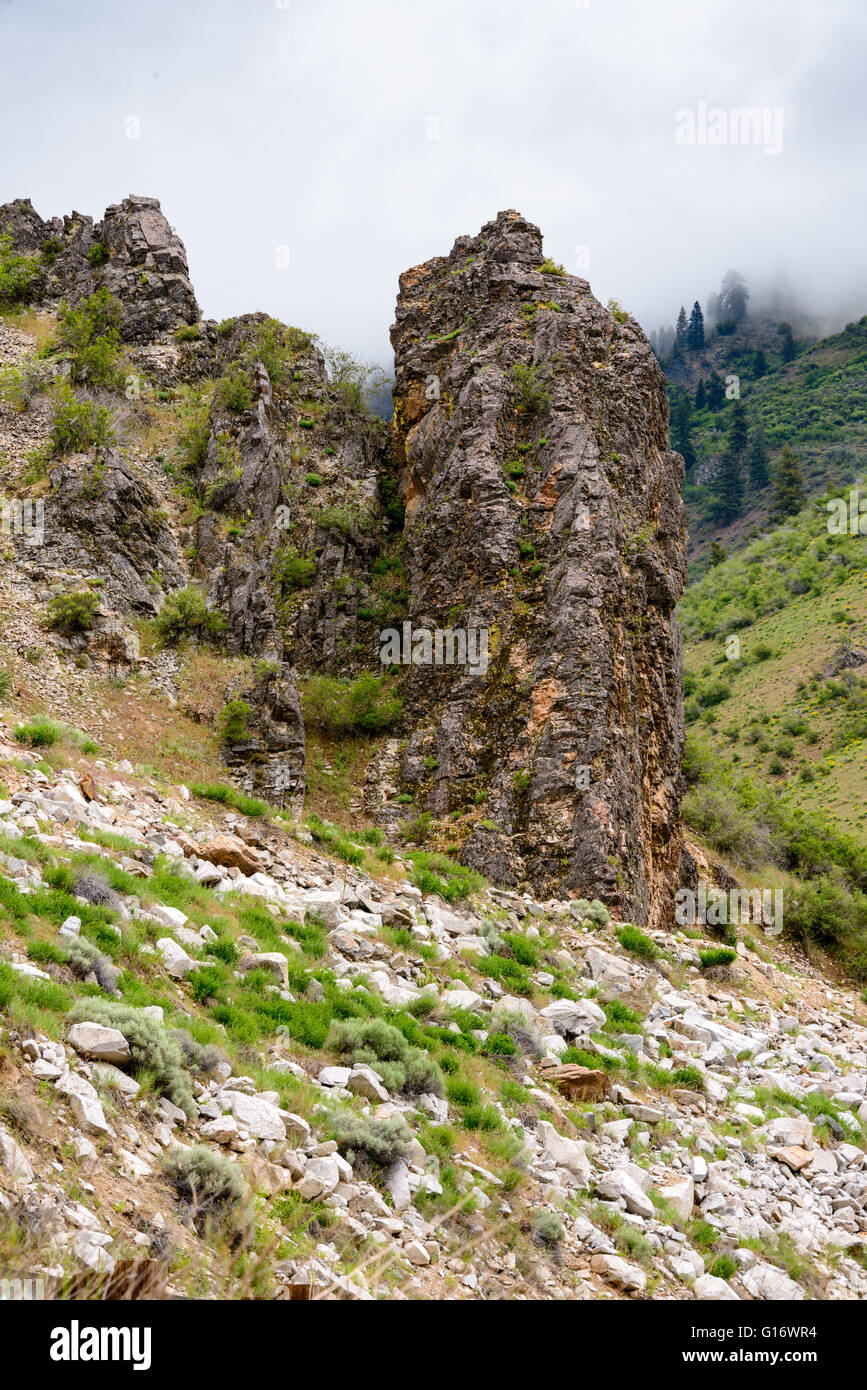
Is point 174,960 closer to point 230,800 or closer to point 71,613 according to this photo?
point 230,800

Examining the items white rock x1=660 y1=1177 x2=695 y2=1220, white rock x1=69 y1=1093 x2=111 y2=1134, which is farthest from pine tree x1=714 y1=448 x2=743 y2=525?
white rock x1=69 y1=1093 x2=111 y2=1134

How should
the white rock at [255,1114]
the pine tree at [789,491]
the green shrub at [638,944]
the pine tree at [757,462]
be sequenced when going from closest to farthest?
the white rock at [255,1114], the green shrub at [638,944], the pine tree at [789,491], the pine tree at [757,462]

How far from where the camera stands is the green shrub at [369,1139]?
6.35 m

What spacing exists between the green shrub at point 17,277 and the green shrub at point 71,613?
868 inches

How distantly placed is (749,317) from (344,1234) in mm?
172884

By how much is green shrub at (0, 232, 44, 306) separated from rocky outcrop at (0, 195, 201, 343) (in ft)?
1.63

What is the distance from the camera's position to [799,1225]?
8.55 metres

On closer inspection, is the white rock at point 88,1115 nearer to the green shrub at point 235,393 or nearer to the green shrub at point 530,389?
the green shrub at point 530,389

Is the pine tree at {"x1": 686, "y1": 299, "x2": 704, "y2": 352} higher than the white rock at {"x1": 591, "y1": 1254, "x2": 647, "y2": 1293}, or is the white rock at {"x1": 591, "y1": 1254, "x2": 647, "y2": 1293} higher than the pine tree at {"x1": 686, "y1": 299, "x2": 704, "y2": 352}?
the pine tree at {"x1": 686, "y1": 299, "x2": 704, "y2": 352}

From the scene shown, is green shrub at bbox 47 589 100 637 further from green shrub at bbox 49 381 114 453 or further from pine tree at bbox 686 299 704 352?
pine tree at bbox 686 299 704 352

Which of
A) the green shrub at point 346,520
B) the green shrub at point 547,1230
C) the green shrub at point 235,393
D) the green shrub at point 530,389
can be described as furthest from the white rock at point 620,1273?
the green shrub at point 235,393

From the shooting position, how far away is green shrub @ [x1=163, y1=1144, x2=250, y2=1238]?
4.93m
